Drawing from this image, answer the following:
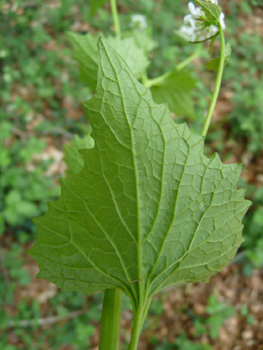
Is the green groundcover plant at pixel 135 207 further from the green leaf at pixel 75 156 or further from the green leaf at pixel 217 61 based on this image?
the green leaf at pixel 75 156

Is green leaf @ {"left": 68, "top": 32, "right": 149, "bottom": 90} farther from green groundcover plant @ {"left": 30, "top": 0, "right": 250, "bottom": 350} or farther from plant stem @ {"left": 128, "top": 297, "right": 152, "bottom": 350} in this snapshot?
plant stem @ {"left": 128, "top": 297, "right": 152, "bottom": 350}

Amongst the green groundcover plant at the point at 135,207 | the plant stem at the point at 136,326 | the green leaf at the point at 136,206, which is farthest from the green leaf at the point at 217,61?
the plant stem at the point at 136,326

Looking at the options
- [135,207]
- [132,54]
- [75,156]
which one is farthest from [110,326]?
[132,54]

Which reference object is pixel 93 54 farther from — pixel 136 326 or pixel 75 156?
pixel 136 326

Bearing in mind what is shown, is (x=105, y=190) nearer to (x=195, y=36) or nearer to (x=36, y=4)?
(x=195, y=36)

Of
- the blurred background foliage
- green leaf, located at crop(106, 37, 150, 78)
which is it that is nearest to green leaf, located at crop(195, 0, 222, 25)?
green leaf, located at crop(106, 37, 150, 78)
